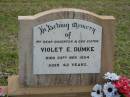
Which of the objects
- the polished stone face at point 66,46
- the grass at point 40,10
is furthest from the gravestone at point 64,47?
the grass at point 40,10

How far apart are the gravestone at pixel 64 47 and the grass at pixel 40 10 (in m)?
1.48

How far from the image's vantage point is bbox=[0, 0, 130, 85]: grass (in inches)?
276

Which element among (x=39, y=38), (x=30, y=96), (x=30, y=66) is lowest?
(x=30, y=96)

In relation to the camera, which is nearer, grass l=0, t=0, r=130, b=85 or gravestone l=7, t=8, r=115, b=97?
gravestone l=7, t=8, r=115, b=97

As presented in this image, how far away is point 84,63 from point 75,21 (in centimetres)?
47

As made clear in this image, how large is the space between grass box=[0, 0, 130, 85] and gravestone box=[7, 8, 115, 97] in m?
1.48

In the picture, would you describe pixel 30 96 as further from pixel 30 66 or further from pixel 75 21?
pixel 75 21

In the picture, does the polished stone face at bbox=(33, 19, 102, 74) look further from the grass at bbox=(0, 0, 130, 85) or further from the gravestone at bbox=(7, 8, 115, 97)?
the grass at bbox=(0, 0, 130, 85)

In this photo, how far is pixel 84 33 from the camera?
188 inches

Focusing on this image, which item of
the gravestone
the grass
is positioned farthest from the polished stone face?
the grass

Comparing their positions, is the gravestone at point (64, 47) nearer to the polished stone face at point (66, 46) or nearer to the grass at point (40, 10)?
the polished stone face at point (66, 46)

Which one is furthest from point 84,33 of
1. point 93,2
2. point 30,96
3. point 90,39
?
point 93,2

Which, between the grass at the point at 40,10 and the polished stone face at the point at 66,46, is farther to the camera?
the grass at the point at 40,10

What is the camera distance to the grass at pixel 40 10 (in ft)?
23.0
